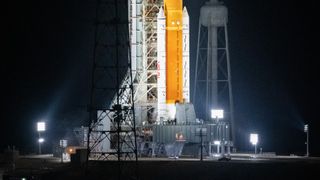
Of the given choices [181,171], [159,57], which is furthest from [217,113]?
[181,171]

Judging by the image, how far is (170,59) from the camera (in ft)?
195

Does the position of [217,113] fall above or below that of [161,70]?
below

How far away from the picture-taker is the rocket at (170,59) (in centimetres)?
5956

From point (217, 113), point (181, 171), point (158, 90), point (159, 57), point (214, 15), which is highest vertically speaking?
point (214, 15)

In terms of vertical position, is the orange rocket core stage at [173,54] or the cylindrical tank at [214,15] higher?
the cylindrical tank at [214,15]

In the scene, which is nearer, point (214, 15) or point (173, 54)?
point (214, 15)

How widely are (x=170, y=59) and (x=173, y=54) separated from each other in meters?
0.42

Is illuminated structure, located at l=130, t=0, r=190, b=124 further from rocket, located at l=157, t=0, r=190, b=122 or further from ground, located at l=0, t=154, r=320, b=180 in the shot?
ground, located at l=0, t=154, r=320, b=180

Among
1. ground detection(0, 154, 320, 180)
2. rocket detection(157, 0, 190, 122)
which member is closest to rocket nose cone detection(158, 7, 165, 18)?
rocket detection(157, 0, 190, 122)

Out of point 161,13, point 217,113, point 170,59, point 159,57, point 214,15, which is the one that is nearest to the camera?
point 217,113

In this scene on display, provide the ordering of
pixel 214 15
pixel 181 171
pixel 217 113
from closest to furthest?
1. pixel 181 171
2. pixel 217 113
3. pixel 214 15

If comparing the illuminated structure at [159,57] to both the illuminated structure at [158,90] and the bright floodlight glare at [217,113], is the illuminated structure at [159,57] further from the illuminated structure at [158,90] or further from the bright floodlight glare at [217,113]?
the bright floodlight glare at [217,113]

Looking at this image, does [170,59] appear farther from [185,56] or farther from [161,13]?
[161,13]

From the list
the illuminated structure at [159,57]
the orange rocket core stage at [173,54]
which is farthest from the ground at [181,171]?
the illuminated structure at [159,57]
